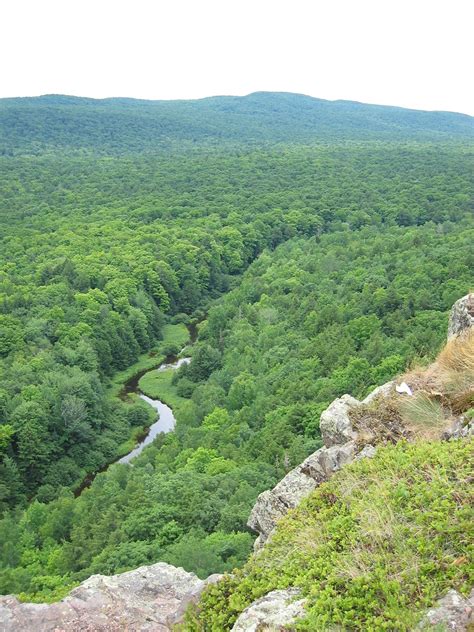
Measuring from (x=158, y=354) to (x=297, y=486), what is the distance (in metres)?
57.0

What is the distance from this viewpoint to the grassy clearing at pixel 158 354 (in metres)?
61.3

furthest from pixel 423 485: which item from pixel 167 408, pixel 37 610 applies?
pixel 167 408

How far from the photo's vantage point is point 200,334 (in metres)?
69.9

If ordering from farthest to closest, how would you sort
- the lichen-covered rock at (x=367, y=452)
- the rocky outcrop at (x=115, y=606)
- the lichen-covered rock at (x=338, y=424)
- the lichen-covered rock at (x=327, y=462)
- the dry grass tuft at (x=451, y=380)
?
the lichen-covered rock at (x=338, y=424) < the lichen-covered rock at (x=327, y=462) < the dry grass tuft at (x=451, y=380) < the lichen-covered rock at (x=367, y=452) < the rocky outcrop at (x=115, y=606)

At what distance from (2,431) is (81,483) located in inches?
293

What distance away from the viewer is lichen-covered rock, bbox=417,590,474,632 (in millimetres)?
6649

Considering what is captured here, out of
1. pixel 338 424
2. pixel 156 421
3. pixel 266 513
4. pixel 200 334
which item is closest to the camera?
pixel 338 424

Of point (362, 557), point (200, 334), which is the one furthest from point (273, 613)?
point (200, 334)

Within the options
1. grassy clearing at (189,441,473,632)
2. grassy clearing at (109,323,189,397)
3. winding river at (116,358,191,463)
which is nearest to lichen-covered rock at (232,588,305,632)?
grassy clearing at (189,441,473,632)

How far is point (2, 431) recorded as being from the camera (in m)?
41.9

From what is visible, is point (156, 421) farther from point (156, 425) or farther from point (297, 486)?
point (297, 486)

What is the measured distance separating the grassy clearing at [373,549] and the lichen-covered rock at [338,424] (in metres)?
2.68

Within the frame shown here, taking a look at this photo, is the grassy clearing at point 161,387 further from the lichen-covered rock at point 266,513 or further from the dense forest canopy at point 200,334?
the lichen-covered rock at point 266,513

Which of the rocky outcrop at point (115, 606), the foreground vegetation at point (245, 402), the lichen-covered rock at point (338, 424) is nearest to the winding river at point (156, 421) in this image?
the foreground vegetation at point (245, 402)
